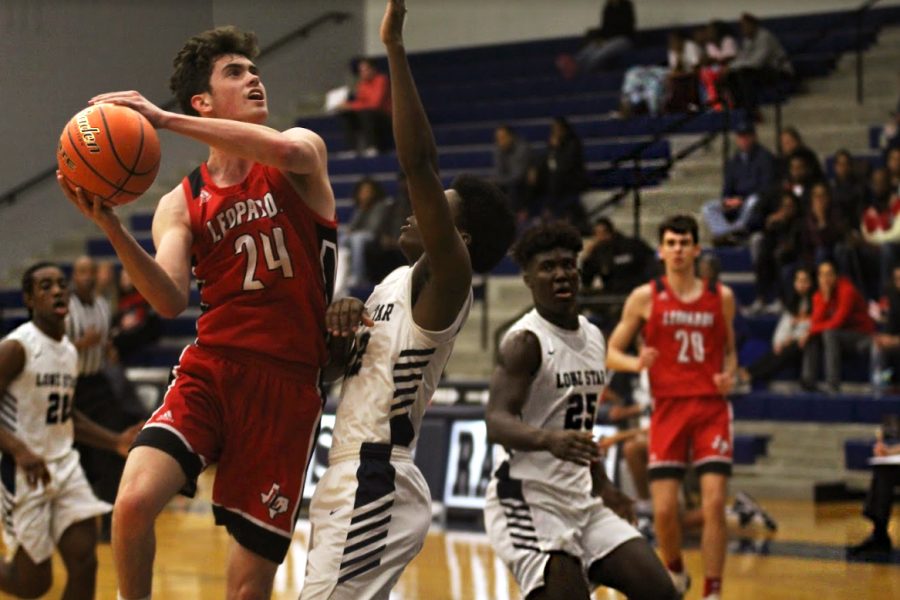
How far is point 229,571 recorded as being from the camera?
164 inches

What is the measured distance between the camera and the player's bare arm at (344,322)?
160 inches

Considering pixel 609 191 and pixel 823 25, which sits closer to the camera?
pixel 609 191

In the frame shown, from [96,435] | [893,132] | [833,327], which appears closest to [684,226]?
[96,435]

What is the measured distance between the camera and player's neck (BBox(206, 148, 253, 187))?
14.2 ft

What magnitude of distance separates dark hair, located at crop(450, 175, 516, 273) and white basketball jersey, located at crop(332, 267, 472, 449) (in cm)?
23

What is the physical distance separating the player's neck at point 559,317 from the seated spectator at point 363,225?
9.11 metres

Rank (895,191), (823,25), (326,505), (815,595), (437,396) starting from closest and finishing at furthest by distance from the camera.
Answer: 1. (326,505)
2. (815,595)
3. (437,396)
4. (895,191)
5. (823,25)

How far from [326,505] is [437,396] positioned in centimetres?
710

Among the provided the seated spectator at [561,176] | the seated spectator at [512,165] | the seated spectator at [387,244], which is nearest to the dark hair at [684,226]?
the seated spectator at [561,176]

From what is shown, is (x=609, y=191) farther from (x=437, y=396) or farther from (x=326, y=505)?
(x=326, y=505)

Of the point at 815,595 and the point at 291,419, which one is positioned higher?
the point at 291,419

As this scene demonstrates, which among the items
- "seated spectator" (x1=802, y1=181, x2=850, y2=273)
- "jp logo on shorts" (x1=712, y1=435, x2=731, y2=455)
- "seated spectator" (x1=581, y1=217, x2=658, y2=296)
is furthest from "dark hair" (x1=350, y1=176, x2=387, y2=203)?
"jp logo on shorts" (x1=712, y1=435, x2=731, y2=455)

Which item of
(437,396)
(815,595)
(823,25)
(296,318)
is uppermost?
(823,25)

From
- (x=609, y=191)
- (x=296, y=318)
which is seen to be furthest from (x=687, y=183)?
(x=296, y=318)
